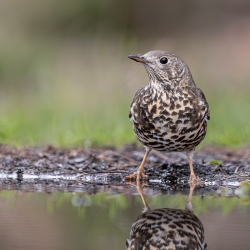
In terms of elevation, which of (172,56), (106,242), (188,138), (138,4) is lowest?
(106,242)

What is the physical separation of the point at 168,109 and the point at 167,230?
2.48m

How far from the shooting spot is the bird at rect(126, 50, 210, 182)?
24.4 feet

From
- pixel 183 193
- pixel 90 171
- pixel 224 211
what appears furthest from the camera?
pixel 90 171

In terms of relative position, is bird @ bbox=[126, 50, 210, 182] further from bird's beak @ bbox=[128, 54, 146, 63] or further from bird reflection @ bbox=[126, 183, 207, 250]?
bird reflection @ bbox=[126, 183, 207, 250]

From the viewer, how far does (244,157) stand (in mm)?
9039

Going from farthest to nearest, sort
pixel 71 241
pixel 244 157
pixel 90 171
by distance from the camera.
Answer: pixel 244 157 < pixel 90 171 < pixel 71 241

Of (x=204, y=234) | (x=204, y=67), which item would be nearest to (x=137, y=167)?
(x=204, y=234)

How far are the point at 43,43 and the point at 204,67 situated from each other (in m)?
4.86

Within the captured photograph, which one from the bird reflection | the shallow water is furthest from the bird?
the bird reflection

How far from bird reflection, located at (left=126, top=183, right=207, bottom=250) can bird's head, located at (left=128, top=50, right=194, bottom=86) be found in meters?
2.21

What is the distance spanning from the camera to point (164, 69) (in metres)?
7.87

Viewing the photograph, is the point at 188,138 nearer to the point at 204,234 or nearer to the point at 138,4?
the point at 204,234

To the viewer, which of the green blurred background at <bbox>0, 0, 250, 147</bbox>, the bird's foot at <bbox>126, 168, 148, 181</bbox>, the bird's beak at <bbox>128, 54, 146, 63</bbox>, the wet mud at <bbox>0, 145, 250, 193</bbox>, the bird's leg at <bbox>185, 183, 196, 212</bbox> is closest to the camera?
the bird's leg at <bbox>185, 183, 196, 212</bbox>

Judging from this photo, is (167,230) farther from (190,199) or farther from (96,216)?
(190,199)
